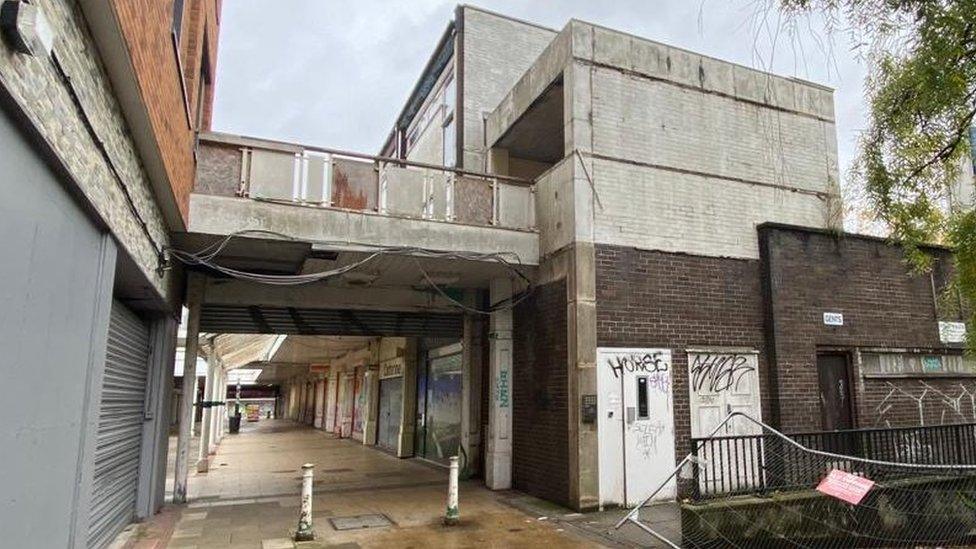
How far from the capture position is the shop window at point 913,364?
38.4 feet

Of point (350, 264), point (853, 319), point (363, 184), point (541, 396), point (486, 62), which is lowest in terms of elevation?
point (541, 396)

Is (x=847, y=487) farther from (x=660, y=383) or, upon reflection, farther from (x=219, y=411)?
(x=219, y=411)

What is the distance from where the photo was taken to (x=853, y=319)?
38.2 feet

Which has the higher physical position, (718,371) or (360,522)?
(718,371)

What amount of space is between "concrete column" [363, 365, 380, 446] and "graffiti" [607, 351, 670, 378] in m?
12.6

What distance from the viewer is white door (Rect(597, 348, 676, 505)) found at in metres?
9.60

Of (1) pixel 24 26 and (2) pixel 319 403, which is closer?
(1) pixel 24 26

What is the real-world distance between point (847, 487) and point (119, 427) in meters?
8.10

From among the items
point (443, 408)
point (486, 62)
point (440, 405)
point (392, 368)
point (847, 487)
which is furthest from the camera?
point (392, 368)

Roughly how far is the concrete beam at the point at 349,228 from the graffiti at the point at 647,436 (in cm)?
322

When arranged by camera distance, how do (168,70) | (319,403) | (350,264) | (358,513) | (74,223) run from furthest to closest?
(319,403)
(350,264)
(358,513)
(168,70)
(74,223)

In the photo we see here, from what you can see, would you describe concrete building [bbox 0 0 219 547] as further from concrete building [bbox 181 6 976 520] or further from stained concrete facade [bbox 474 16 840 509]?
stained concrete facade [bbox 474 16 840 509]

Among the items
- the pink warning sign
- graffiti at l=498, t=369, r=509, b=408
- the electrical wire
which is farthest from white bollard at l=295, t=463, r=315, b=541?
the pink warning sign

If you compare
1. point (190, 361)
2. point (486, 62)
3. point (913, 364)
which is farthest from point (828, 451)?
point (486, 62)
